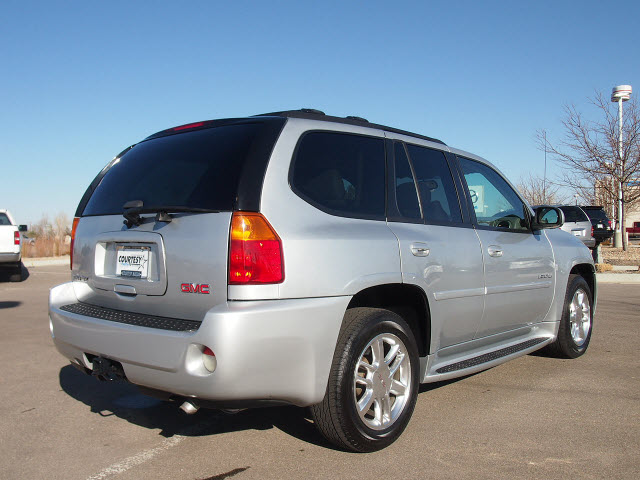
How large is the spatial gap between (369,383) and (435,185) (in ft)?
5.07

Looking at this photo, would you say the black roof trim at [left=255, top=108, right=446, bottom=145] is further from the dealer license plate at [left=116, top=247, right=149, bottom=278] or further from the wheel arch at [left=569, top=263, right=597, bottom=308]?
the wheel arch at [left=569, top=263, right=597, bottom=308]

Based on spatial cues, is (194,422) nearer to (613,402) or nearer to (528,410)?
(528,410)

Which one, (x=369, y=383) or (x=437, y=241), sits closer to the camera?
(x=369, y=383)

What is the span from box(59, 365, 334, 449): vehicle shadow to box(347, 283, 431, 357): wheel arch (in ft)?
2.74

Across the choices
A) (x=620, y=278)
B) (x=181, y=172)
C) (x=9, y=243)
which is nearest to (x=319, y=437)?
(x=181, y=172)

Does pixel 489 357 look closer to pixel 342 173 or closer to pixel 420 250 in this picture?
pixel 420 250

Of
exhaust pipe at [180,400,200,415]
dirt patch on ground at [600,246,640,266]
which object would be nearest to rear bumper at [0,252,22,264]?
exhaust pipe at [180,400,200,415]

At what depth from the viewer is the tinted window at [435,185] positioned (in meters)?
4.01

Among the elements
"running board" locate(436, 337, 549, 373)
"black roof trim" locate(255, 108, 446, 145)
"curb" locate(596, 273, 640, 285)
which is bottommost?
"curb" locate(596, 273, 640, 285)

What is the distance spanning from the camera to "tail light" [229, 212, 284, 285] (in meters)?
2.84

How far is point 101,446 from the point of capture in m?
3.43

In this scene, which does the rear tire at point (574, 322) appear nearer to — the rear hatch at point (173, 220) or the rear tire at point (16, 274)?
the rear hatch at point (173, 220)

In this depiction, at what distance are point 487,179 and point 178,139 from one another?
8.25 feet

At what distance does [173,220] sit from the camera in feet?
10.2
